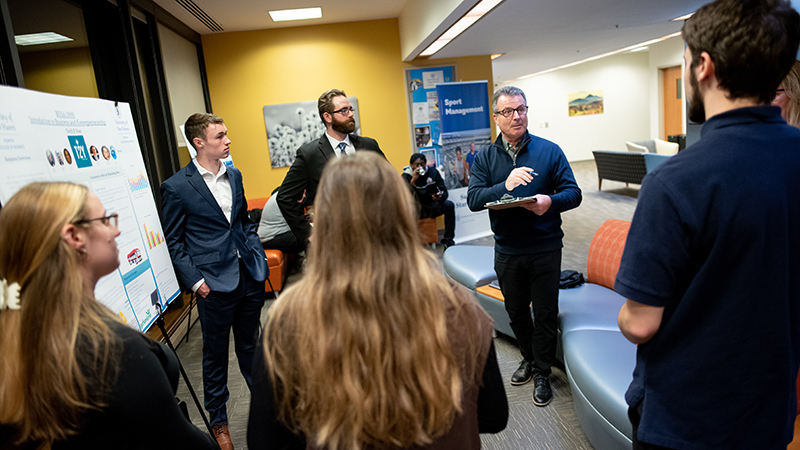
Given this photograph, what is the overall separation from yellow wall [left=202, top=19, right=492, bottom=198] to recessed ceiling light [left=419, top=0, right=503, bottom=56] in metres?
1.00

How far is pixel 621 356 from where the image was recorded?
2.08 m

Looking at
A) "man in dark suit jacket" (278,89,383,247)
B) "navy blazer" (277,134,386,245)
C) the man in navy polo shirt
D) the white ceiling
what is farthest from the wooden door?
the man in navy polo shirt

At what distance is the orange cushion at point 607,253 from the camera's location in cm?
297

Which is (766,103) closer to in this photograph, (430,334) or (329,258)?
(430,334)

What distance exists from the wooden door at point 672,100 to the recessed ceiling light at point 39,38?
12.8 m

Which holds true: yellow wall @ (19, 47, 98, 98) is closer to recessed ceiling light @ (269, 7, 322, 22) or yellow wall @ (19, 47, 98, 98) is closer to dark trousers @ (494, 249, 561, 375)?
recessed ceiling light @ (269, 7, 322, 22)

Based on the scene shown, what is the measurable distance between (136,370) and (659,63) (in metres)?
14.3

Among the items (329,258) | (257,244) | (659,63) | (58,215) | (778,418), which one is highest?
(659,63)

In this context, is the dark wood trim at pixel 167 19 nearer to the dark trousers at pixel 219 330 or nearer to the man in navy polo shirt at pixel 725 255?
the dark trousers at pixel 219 330

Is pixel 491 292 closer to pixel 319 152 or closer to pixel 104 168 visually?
pixel 319 152

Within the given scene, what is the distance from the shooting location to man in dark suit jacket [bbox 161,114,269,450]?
2312 millimetres

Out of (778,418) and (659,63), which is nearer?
(778,418)

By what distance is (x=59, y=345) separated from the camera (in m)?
0.94

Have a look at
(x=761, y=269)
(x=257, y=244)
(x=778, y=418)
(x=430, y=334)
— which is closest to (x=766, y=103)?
(x=761, y=269)
